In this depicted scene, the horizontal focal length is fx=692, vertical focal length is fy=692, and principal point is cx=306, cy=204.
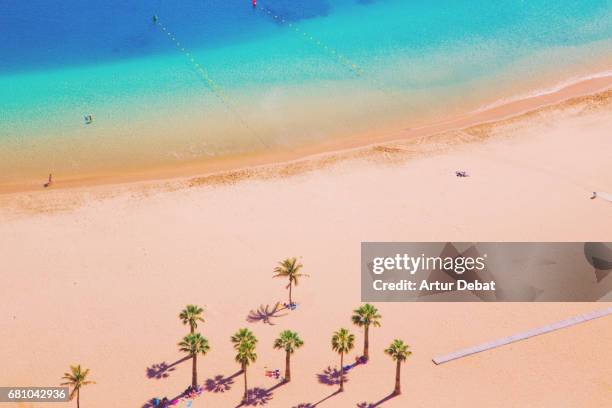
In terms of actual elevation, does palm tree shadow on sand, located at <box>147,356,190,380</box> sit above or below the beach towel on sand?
below

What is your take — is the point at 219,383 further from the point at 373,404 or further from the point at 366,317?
the point at 366,317

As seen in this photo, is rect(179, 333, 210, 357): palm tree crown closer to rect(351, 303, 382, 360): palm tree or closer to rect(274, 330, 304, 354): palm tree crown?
rect(274, 330, 304, 354): palm tree crown

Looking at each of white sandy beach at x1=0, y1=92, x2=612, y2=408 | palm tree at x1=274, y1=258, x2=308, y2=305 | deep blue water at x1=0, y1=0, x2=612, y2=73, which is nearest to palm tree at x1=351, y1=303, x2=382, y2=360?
white sandy beach at x1=0, y1=92, x2=612, y2=408

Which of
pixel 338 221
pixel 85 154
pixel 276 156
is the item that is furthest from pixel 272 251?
pixel 85 154

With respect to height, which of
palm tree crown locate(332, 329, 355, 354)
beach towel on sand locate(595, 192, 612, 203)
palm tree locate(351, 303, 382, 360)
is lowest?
palm tree crown locate(332, 329, 355, 354)

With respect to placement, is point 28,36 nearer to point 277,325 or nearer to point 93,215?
point 93,215

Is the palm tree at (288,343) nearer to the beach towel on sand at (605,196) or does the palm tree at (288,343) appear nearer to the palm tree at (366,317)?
the palm tree at (366,317)
